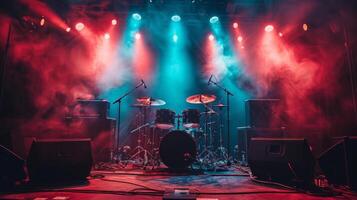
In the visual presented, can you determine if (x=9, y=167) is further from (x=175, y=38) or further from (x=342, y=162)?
(x=175, y=38)

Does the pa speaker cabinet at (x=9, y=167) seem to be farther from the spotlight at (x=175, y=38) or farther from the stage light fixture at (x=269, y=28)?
the stage light fixture at (x=269, y=28)

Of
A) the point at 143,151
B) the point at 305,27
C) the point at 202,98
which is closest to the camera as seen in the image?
the point at 202,98

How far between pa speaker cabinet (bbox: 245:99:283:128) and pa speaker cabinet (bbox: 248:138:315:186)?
7.91 ft

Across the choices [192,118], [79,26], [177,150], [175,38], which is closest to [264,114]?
[192,118]

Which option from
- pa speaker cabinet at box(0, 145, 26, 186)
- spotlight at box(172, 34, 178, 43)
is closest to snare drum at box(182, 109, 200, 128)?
pa speaker cabinet at box(0, 145, 26, 186)

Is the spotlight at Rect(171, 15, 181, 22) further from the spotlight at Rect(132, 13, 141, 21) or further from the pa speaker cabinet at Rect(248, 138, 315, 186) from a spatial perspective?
the pa speaker cabinet at Rect(248, 138, 315, 186)

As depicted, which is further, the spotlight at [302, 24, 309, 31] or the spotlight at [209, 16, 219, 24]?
the spotlight at [209, 16, 219, 24]

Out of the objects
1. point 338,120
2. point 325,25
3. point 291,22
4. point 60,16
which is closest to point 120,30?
point 60,16

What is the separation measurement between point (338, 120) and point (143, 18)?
22.0 feet

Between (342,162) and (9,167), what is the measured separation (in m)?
4.72

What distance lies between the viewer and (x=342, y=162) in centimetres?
350

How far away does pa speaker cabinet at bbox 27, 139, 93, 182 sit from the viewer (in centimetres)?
364

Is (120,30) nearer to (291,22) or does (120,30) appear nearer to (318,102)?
(291,22)

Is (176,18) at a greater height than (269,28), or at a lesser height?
greater
